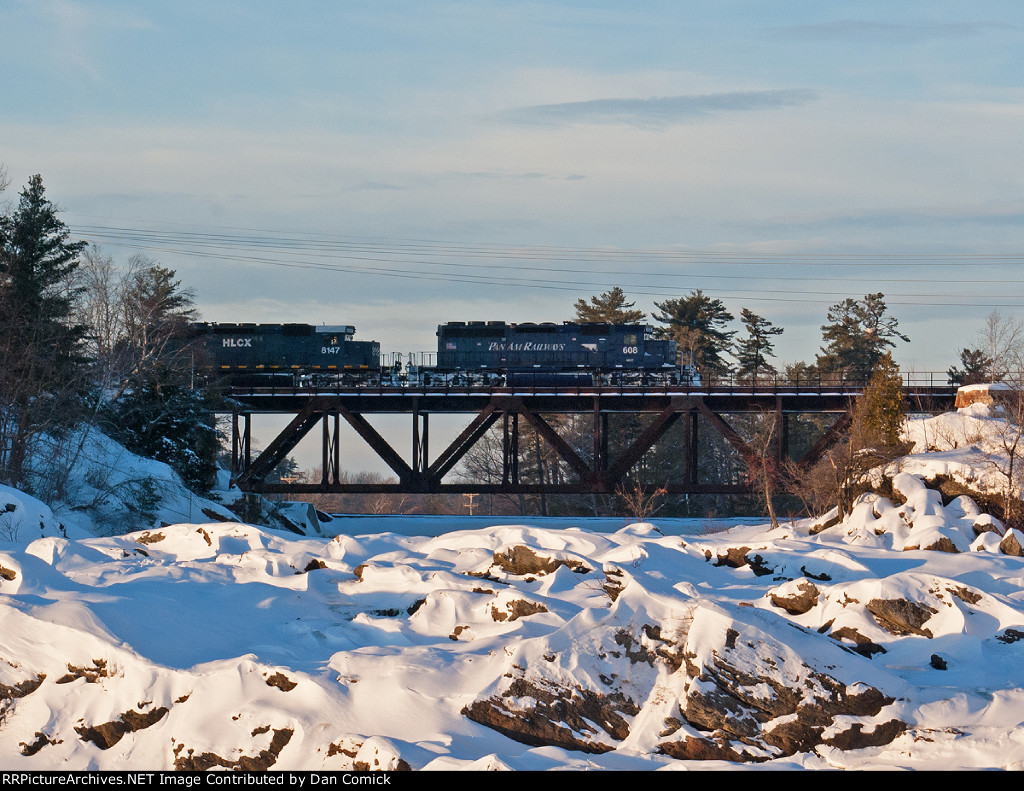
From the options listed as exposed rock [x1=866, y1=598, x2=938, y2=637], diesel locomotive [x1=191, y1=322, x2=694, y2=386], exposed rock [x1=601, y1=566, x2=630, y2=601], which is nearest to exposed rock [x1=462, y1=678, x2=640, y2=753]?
exposed rock [x1=601, y1=566, x2=630, y2=601]

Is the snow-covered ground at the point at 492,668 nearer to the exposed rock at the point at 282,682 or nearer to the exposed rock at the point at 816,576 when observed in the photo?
the exposed rock at the point at 282,682

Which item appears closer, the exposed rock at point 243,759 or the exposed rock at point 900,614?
the exposed rock at point 243,759

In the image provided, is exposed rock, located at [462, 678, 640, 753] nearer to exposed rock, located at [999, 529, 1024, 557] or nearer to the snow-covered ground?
the snow-covered ground

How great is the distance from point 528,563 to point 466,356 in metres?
35.2

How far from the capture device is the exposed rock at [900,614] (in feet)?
62.8

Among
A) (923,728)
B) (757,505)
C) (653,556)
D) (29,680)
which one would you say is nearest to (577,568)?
(653,556)

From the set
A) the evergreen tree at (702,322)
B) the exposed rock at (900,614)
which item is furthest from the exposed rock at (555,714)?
the evergreen tree at (702,322)

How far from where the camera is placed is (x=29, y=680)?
56.6 ft

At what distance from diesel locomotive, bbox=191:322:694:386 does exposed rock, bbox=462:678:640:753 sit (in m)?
39.7

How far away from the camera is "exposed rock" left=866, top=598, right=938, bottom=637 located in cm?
1916

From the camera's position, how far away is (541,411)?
172ft

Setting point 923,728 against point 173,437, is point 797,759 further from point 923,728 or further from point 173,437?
point 173,437

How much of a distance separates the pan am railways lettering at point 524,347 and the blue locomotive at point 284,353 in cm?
687
